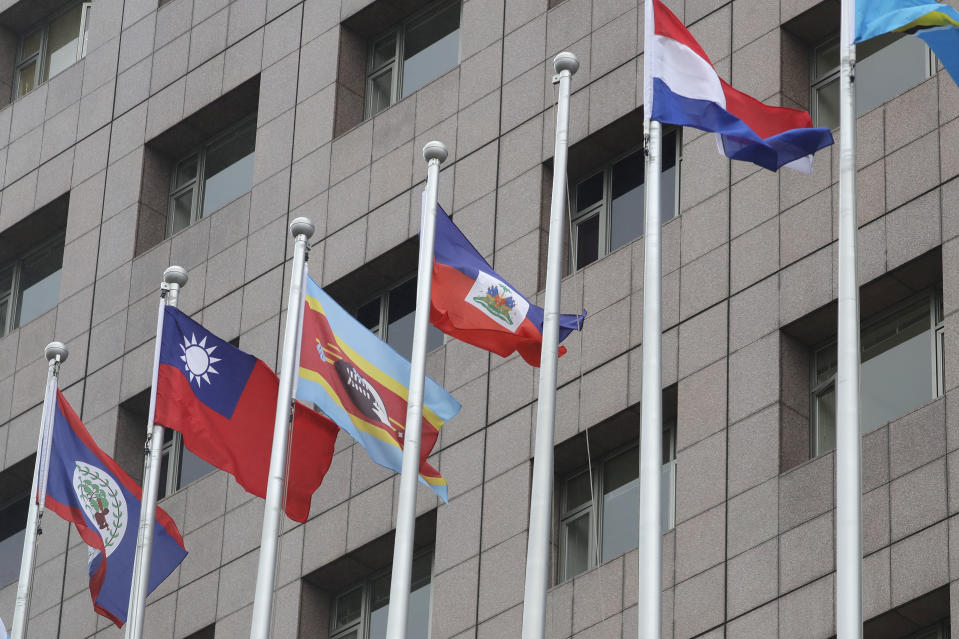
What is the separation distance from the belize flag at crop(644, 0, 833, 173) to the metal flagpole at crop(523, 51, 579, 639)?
1.35m

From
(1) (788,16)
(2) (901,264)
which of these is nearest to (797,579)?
(2) (901,264)

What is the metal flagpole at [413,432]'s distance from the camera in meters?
23.9

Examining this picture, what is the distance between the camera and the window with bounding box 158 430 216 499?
126 ft

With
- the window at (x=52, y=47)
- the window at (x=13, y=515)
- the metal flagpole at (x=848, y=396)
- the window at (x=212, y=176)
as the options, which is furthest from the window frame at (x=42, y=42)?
the metal flagpole at (x=848, y=396)

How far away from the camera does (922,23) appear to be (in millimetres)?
23297

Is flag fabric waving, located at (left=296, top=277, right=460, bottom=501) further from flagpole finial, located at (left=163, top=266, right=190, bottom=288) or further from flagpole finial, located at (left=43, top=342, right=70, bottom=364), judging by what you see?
flagpole finial, located at (left=43, top=342, right=70, bottom=364)

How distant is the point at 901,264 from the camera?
2850 cm

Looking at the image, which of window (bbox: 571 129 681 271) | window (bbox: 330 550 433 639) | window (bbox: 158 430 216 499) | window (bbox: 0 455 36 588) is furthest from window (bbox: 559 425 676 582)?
window (bbox: 0 455 36 588)

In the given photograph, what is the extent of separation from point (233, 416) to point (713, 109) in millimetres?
7060

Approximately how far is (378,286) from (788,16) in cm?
898

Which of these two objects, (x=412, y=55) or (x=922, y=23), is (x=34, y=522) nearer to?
(x=922, y=23)

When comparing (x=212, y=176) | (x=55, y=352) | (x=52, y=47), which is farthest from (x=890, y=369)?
(x=52, y=47)

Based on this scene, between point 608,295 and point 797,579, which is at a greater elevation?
point 608,295

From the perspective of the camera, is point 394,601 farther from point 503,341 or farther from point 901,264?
point 901,264
